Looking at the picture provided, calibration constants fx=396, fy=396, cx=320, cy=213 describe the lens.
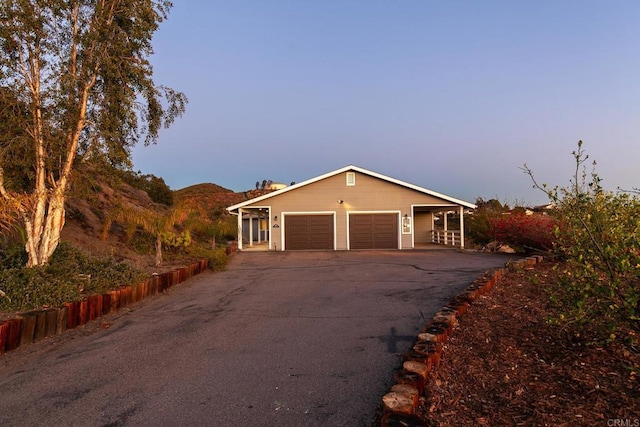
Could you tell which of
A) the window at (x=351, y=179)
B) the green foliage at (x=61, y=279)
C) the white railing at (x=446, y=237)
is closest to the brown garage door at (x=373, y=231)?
the window at (x=351, y=179)

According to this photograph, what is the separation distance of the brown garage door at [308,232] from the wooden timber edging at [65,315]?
12.7 meters

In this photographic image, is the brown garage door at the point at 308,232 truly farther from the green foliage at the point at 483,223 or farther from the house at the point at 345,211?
the green foliage at the point at 483,223

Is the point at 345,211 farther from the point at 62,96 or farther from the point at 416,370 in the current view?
the point at 416,370

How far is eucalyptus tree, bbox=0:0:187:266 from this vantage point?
6.95 metres

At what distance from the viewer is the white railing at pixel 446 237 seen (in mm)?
22484

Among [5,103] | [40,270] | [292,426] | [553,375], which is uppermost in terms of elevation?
[5,103]

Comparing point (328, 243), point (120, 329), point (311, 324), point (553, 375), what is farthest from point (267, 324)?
point (328, 243)

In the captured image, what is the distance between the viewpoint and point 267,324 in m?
5.97

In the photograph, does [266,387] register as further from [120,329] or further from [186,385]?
[120,329]

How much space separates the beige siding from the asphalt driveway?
1267 cm

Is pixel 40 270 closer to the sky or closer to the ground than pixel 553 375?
closer to the sky

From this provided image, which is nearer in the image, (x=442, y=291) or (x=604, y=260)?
(x=604, y=260)

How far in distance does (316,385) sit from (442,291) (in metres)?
5.10

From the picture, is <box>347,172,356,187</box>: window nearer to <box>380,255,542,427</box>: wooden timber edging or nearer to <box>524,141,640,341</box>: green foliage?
<box>380,255,542,427</box>: wooden timber edging
